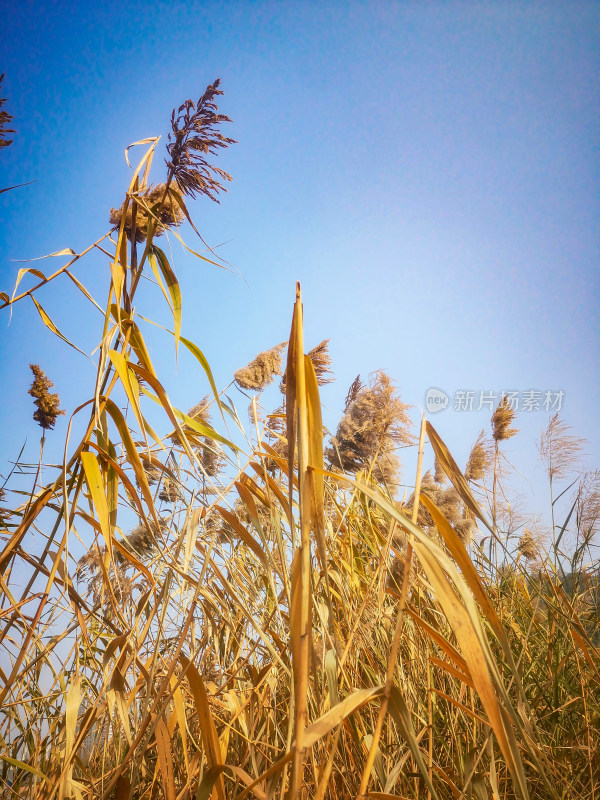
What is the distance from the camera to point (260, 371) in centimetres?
287

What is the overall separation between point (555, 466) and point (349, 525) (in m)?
1.70

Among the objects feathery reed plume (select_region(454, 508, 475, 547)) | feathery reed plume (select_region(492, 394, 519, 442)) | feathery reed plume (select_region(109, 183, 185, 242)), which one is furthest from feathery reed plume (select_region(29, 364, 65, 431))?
feathery reed plume (select_region(492, 394, 519, 442))

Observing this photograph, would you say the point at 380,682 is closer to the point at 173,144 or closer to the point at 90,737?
the point at 90,737

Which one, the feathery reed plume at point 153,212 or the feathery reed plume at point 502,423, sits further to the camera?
the feathery reed plume at point 502,423

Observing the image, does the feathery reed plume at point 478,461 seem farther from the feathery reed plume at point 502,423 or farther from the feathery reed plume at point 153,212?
the feathery reed plume at point 153,212

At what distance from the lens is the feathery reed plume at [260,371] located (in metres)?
2.80

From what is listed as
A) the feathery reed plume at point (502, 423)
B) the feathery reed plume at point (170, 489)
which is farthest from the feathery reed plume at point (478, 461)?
the feathery reed plume at point (170, 489)

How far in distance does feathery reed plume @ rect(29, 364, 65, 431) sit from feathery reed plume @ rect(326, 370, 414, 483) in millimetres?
1401

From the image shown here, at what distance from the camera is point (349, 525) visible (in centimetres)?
154

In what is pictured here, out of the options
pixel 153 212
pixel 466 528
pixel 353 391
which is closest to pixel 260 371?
pixel 353 391

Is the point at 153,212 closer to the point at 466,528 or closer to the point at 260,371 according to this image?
the point at 260,371

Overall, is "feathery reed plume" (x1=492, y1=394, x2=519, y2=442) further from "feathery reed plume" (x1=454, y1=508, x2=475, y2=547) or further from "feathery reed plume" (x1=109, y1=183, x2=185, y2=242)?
"feathery reed plume" (x1=109, y1=183, x2=185, y2=242)

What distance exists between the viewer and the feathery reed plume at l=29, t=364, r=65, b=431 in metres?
1.99

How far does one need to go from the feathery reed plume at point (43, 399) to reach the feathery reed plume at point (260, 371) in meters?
1.11
